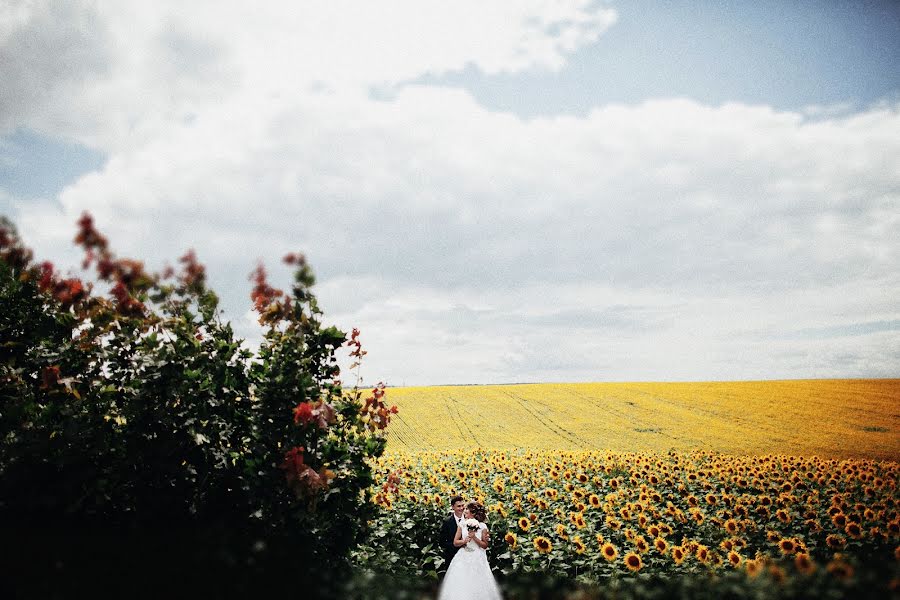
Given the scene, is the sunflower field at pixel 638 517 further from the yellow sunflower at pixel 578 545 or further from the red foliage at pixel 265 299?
the red foliage at pixel 265 299

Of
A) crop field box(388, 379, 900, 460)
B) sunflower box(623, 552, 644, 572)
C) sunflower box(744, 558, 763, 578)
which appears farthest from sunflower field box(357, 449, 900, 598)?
crop field box(388, 379, 900, 460)

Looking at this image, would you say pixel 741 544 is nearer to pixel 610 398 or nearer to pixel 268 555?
A: pixel 268 555

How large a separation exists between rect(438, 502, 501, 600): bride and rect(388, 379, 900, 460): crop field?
13.3m

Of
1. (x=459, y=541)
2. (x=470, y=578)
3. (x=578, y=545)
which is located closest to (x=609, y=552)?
(x=578, y=545)

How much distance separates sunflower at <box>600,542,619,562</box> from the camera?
7975 millimetres

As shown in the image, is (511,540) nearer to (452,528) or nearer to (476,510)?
(452,528)

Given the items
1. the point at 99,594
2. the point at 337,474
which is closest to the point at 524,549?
the point at 337,474

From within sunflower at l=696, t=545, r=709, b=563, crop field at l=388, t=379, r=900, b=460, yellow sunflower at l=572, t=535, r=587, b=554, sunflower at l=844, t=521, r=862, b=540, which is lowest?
crop field at l=388, t=379, r=900, b=460

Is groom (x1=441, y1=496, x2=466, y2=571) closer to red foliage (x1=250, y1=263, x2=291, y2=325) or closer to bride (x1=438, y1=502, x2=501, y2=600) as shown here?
bride (x1=438, y1=502, x2=501, y2=600)

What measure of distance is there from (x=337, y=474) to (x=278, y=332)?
178cm

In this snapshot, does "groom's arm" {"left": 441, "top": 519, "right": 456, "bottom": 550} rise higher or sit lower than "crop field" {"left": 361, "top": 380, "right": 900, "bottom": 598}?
higher

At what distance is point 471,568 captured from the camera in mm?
7148

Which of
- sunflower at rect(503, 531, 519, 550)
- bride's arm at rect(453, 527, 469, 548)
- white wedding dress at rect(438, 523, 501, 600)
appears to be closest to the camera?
white wedding dress at rect(438, 523, 501, 600)

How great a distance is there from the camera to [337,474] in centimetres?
→ 579
